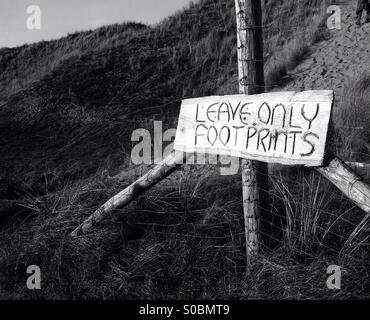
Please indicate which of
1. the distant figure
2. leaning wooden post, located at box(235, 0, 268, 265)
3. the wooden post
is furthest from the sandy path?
the wooden post

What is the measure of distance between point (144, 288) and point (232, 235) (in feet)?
2.79

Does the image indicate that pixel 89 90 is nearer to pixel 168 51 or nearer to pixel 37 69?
pixel 168 51

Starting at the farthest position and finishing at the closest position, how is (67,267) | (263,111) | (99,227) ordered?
(99,227) → (67,267) → (263,111)

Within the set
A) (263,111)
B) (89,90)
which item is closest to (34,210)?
(263,111)

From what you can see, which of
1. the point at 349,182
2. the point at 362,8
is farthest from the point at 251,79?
the point at 362,8

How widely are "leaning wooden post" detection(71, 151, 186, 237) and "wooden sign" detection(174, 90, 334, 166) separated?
21 centimetres

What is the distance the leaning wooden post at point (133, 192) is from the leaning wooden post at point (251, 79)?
67 centimetres

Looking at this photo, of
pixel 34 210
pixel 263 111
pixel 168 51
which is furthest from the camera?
pixel 168 51

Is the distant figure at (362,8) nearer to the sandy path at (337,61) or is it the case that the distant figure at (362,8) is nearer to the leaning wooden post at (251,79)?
the sandy path at (337,61)

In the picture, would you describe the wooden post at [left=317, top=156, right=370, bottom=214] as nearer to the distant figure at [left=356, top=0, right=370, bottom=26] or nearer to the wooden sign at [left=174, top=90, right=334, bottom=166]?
the wooden sign at [left=174, top=90, right=334, bottom=166]

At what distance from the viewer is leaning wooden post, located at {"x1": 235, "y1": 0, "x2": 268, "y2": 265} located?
395 centimetres

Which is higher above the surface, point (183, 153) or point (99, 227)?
point (183, 153)

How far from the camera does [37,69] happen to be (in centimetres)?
1802

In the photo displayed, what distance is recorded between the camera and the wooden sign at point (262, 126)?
349cm
